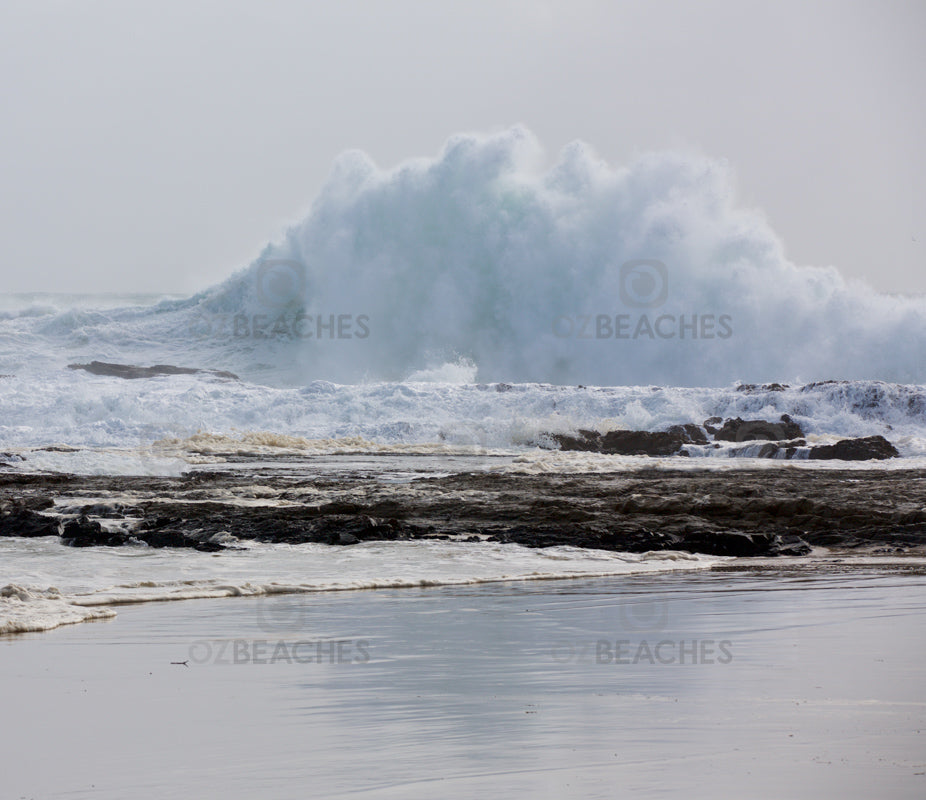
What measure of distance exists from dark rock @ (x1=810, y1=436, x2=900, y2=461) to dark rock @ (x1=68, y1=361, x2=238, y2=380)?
26811mm

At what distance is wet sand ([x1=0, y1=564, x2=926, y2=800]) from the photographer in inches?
112

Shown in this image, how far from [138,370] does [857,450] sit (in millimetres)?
30150

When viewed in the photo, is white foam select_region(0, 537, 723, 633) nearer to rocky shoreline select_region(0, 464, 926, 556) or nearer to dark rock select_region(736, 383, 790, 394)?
rocky shoreline select_region(0, 464, 926, 556)

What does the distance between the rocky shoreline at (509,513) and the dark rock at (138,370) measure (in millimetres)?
27437

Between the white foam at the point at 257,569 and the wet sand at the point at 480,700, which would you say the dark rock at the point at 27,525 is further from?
the wet sand at the point at 480,700

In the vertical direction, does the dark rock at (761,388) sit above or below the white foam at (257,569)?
above

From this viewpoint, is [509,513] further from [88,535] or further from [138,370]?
[138,370]

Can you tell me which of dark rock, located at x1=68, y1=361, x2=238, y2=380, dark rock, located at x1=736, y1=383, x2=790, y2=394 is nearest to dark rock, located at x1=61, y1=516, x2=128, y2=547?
dark rock, located at x1=736, y1=383, x2=790, y2=394

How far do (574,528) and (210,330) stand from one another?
41671mm

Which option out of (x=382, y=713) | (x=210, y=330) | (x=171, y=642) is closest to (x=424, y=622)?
(x=171, y=642)

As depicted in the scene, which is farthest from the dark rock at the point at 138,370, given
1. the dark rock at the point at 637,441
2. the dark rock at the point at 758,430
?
the dark rock at the point at 758,430

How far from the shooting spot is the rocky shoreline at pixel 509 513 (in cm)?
935

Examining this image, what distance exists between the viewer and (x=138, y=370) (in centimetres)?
4350

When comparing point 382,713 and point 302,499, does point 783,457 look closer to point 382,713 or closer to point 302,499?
point 302,499
